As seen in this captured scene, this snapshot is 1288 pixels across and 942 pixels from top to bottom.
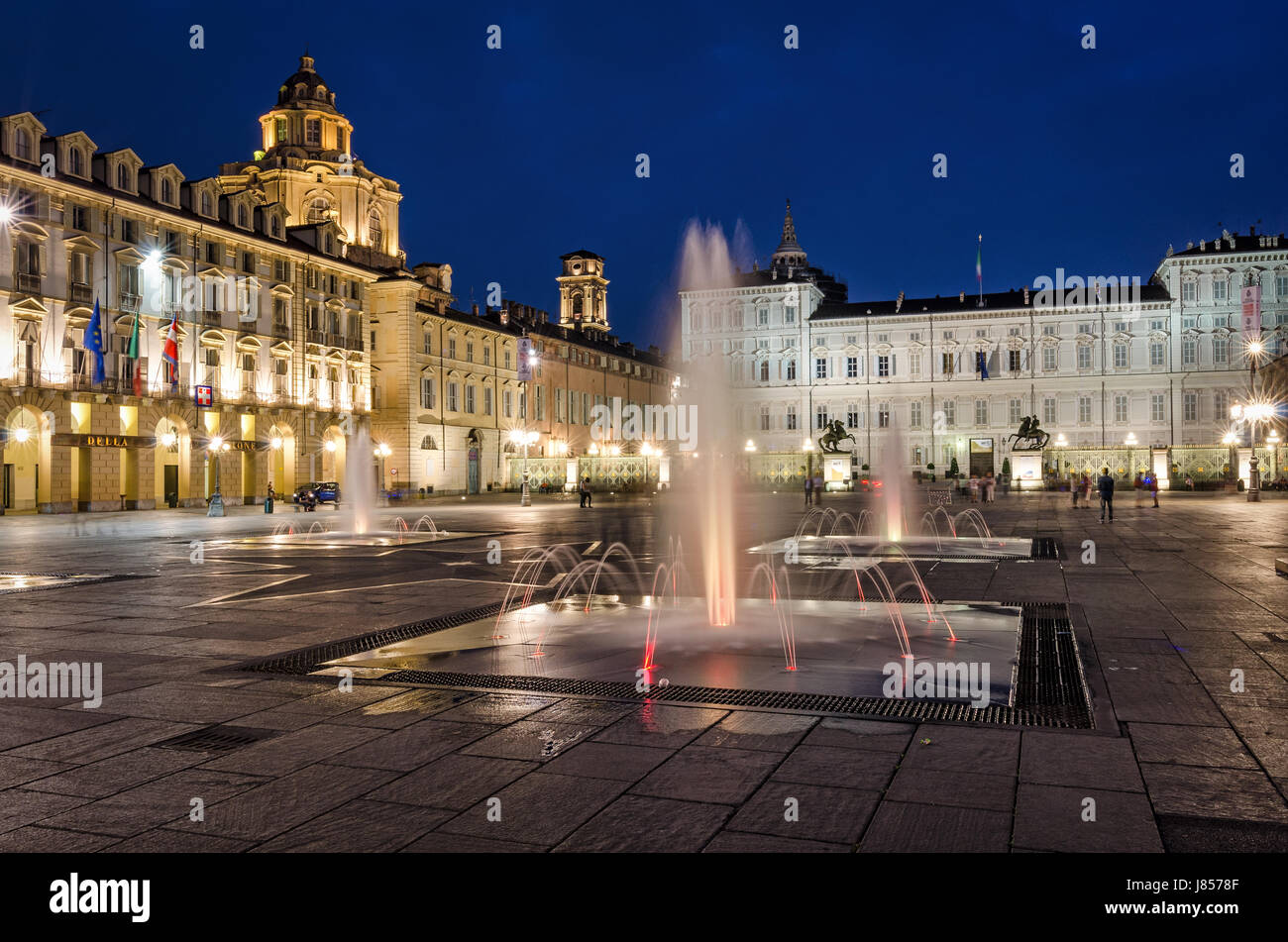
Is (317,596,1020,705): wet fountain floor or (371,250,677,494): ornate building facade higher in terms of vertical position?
(371,250,677,494): ornate building facade

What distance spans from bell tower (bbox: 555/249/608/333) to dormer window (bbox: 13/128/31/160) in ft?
239

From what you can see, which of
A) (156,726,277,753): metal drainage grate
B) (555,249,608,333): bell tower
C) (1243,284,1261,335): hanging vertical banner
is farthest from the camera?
(555,249,608,333): bell tower

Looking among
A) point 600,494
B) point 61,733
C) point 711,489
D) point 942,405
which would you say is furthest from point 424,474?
point 61,733

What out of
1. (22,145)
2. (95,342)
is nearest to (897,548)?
(95,342)

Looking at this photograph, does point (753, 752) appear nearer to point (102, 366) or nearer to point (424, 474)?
point (102, 366)

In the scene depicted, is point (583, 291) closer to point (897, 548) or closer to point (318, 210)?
Result: point (318, 210)

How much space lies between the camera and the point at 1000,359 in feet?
280

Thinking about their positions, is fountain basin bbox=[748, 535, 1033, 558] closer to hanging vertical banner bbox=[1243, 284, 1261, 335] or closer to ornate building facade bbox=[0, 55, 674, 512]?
ornate building facade bbox=[0, 55, 674, 512]

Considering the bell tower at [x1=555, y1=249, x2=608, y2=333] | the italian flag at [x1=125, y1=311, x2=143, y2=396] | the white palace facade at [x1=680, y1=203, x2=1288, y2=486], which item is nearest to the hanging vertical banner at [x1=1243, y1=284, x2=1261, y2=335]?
the white palace facade at [x1=680, y1=203, x2=1288, y2=486]

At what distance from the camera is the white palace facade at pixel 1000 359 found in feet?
262

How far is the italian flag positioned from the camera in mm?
41812

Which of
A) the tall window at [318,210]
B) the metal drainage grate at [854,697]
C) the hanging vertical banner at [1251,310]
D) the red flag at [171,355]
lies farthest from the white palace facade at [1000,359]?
the metal drainage grate at [854,697]

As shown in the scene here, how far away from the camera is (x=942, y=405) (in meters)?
86.6

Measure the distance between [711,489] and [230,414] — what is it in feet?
145
